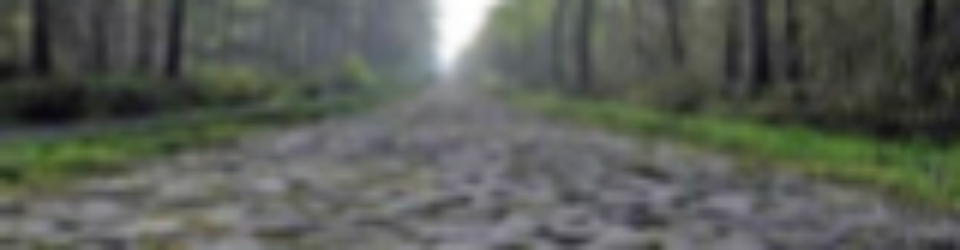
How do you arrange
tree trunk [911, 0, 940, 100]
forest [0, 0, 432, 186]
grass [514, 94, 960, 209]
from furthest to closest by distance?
1. tree trunk [911, 0, 940, 100]
2. forest [0, 0, 432, 186]
3. grass [514, 94, 960, 209]

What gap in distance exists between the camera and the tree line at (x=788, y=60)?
18766 mm

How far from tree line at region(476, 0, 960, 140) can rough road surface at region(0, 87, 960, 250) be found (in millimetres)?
5794

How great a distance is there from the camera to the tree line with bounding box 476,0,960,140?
61.6ft

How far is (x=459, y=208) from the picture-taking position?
8.14 metres

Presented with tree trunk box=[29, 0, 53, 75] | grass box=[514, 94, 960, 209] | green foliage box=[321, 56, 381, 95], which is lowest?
green foliage box=[321, 56, 381, 95]

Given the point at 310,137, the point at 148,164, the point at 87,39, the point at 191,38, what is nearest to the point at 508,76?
the point at 191,38

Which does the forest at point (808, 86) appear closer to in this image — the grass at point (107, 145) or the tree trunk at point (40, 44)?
the grass at point (107, 145)

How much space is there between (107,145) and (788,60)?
23.2 meters

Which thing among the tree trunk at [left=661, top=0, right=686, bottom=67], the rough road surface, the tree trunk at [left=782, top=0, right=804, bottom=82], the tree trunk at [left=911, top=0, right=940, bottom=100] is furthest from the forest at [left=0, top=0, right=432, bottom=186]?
the tree trunk at [left=782, top=0, right=804, bottom=82]

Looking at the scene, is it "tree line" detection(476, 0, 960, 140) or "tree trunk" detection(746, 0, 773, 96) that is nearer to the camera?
"tree line" detection(476, 0, 960, 140)

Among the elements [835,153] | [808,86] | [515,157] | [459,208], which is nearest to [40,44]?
[808,86]

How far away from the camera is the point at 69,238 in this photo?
21.3ft

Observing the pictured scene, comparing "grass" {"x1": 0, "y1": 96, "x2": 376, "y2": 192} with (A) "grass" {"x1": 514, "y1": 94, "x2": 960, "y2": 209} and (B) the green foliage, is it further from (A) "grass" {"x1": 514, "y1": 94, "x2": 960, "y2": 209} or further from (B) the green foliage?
(B) the green foliage

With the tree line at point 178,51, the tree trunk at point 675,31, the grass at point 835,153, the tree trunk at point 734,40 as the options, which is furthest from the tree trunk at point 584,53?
the grass at point 835,153
